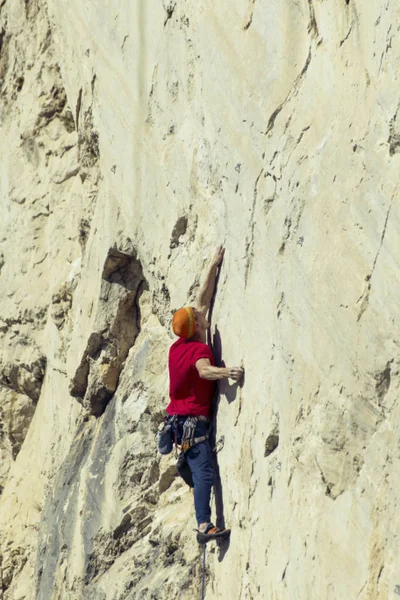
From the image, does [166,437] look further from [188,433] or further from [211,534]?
[211,534]

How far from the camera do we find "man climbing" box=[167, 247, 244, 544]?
599cm

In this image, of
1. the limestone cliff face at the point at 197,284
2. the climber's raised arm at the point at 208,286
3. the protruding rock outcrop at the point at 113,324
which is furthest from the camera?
the protruding rock outcrop at the point at 113,324

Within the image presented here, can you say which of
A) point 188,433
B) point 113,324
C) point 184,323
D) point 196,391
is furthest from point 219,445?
point 113,324

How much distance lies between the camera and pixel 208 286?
6.29 m

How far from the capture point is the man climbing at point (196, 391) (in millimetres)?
5992

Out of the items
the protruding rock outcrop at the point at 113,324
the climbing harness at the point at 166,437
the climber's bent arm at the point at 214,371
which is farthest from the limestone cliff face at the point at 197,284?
the climbing harness at the point at 166,437

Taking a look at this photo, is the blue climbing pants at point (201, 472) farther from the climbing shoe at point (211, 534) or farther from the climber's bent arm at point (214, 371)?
the climber's bent arm at point (214, 371)

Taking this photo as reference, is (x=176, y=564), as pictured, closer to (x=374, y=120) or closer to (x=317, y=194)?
(x=317, y=194)

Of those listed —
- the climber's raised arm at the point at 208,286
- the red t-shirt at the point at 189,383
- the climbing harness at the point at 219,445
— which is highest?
the climber's raised arm at the point at 208,286

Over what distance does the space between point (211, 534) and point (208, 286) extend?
1.56 meters

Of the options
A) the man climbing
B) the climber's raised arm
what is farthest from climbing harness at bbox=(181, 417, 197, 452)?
the climber's raised arm

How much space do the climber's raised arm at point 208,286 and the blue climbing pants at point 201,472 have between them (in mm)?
754

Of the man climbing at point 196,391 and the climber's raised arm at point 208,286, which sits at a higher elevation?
the climber's raised arm at point 208,286

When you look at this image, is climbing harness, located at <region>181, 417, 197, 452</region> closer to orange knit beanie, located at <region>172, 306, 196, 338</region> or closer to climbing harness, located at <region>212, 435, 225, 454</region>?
climbing harness, located at <region>212, 435, 225, 454</region>
